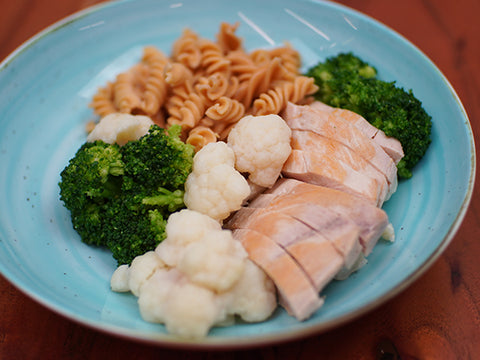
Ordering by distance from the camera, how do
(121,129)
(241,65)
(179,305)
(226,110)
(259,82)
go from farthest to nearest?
1. (241,65)
2. (259,82)
3. (226,110)
4. (121,129)
5. (179,305)

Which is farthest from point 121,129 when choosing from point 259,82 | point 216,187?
point 259,82

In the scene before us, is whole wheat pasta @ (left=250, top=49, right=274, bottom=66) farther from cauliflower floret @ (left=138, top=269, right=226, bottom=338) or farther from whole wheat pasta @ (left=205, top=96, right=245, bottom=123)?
cauliflower floret @ (left=138, top=269, right=226, bottom=338)

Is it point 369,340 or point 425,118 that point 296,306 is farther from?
point 425,118

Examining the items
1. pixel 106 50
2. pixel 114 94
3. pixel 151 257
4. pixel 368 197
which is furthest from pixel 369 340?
pixel 106 50

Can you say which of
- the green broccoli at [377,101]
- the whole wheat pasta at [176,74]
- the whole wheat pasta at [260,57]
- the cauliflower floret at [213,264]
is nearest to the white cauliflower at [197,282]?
the cauliflower floret at [213,264]

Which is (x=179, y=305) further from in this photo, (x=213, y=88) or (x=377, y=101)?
(x=377, y=101)

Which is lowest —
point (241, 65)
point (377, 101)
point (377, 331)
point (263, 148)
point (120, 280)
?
point (120, 280)

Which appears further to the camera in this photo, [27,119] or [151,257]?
[27,119]
